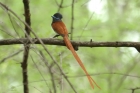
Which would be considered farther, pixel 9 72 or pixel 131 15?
pixel 131 15

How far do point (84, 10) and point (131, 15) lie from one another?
0.99m

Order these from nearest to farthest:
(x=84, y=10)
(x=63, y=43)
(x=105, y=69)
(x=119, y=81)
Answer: (x=63, y=43), (x=119, y=81), (x=105, y=69), (x=84, y=10)

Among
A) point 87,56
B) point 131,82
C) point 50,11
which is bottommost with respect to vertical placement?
point 131,82

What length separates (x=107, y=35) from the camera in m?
5.72

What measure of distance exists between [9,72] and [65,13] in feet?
5.78

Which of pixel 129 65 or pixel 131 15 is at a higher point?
pixel 131 15

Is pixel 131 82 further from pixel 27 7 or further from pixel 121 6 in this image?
pixel 27 7

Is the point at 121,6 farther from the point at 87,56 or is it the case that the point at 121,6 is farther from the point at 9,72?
the point at 9,72

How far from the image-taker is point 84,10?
20.9 ft

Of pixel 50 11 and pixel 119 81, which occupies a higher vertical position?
pixel 50 11

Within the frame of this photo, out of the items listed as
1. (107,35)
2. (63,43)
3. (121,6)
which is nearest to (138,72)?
(107,35)

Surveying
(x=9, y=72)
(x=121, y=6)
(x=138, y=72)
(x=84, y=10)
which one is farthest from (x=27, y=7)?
(x=121, y=6)

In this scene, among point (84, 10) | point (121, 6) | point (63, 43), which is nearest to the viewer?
point (63, 43)

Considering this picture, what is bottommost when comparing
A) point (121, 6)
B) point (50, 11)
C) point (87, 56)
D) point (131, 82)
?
point (131, 82)
